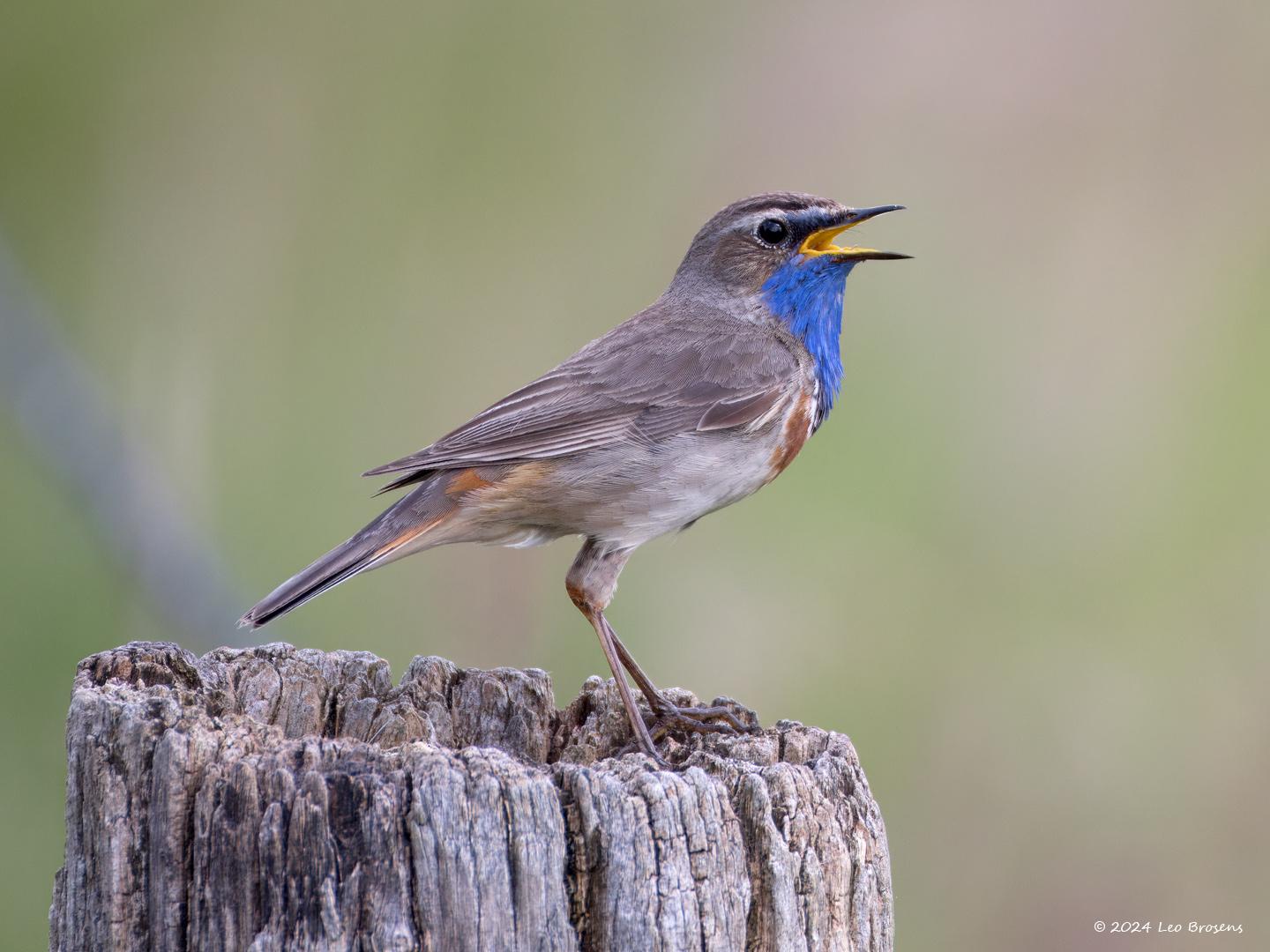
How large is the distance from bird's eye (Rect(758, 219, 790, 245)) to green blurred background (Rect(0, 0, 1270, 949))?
5.67 feet

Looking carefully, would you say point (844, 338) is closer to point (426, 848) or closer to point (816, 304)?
point (816, 304)

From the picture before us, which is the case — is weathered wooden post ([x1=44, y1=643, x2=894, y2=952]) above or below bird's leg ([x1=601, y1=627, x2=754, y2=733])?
below

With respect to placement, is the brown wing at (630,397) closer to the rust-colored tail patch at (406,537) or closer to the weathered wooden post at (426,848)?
the rust-colored tail patch at (406,537)

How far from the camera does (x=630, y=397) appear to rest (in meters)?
5.52

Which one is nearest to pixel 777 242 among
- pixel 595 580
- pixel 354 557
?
pixel 595 580

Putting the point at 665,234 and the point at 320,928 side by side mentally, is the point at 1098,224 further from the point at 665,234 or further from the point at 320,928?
the point at 320,928

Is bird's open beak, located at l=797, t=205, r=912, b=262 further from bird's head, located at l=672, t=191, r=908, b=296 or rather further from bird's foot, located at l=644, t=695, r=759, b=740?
bird's foot, located at l=644, t=695, r=759, b=740

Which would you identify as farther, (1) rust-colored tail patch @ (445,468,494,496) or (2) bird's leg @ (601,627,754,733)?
(1) rust-colored tail patch @ (445,468,494,496)

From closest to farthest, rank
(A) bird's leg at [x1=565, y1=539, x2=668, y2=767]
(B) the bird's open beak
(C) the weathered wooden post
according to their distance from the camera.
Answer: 1. (C) the weathered wooden post
2. (A) bird's leg at [x1=565, y1=539, x2=668, y2=767]
3. (B) the bird's open beak

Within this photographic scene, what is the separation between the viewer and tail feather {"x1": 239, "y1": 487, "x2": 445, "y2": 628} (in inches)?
182

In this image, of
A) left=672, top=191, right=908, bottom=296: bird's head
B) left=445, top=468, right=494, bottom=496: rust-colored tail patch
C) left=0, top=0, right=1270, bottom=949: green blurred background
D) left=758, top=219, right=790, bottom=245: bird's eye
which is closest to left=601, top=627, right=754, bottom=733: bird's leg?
left=445, top=468, right=494, bottom=496: rust-colored tail patch

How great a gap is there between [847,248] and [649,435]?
126 cm

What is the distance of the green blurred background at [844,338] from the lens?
6.87 m

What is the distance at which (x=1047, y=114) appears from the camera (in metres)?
7.70
